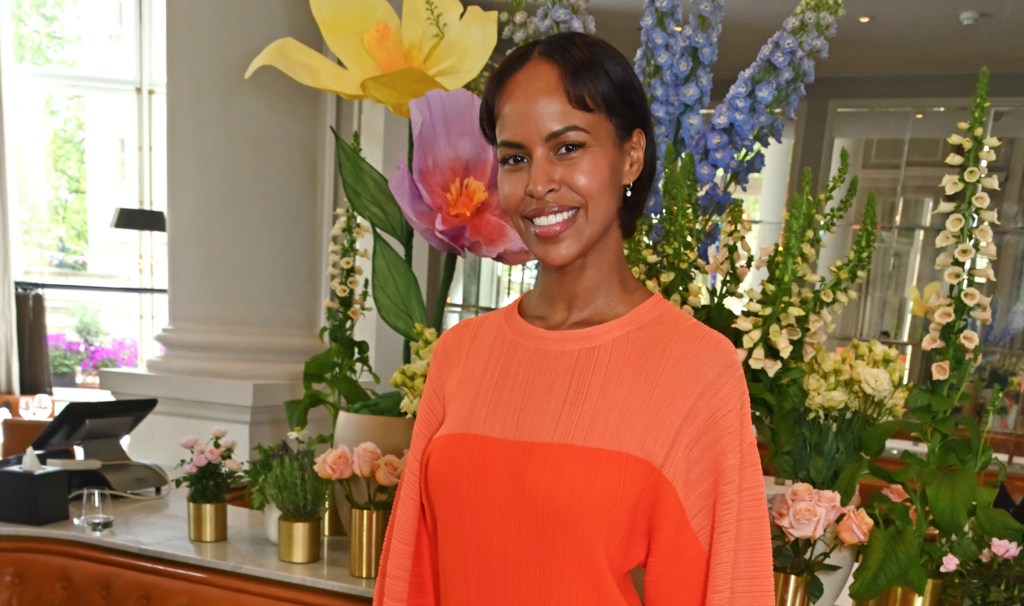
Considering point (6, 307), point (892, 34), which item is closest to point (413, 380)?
point (892, 34)

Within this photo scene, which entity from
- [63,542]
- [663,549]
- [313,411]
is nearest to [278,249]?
[313,411]

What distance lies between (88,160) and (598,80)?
8.88m

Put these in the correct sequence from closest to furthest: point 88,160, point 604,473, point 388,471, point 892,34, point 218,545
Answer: point 604,473 < point 388,471 < point 218,545 < point 892,34 < point 88,160

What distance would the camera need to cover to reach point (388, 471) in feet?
4.86

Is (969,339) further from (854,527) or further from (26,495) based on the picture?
(26,495)

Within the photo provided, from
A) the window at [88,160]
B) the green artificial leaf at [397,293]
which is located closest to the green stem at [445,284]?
the green artificial leaf at [397,293]

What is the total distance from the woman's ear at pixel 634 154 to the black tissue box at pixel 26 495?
4.83ft

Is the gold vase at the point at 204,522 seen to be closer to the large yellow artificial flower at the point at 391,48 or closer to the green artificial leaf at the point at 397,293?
the green artificial leaf at the point at 397,293

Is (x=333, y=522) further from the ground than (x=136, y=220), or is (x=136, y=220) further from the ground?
(x=136, y=220)

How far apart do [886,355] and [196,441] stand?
1.42 meters

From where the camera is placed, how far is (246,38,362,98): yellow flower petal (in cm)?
160

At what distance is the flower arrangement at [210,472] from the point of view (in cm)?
170

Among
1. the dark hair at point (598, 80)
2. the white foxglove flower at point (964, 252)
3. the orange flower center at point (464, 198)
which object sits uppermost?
the dark hair at point (598, 80)

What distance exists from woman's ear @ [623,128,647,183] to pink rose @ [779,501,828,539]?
567 millimetres
